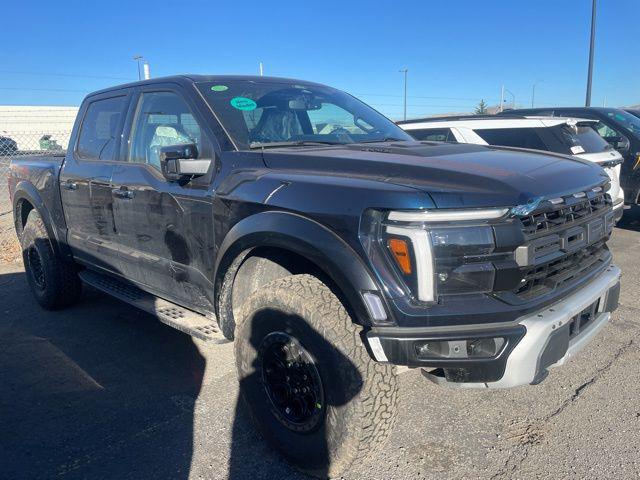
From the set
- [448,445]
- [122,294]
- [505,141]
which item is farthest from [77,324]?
[505,141]

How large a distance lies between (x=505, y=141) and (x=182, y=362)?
515cm

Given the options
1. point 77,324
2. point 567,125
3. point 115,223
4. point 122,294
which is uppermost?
point 567,125

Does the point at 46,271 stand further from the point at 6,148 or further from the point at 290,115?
the point at 6,148

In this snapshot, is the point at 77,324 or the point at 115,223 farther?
the point at 77,324

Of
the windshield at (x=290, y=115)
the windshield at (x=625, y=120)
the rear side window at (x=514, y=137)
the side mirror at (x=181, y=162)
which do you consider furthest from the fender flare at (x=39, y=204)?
the windshield at (x=625, y=120)

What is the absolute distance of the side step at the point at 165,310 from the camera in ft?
10.1

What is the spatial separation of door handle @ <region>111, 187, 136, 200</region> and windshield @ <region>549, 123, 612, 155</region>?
5.18 m

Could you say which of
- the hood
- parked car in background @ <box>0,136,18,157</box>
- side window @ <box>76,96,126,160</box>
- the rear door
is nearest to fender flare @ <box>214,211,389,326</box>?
the hood

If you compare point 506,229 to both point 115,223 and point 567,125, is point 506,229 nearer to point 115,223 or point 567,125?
point 115,223

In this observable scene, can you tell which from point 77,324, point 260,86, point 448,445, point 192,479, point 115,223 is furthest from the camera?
point 77,324

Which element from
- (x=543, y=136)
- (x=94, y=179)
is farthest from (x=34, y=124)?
(x=543, y=136)

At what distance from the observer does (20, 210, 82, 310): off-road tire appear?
4879mm

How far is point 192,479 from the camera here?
253 cm

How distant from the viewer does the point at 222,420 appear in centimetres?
306
